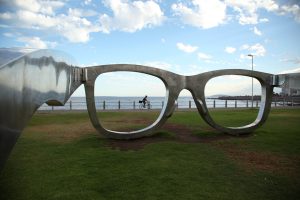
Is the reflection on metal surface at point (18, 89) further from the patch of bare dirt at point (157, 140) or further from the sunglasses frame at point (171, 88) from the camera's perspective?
the patch of bare dirt at point (157, 140)

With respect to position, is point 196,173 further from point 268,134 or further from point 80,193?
point 268,134

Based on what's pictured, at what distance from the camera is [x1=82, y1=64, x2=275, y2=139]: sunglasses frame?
23.8 ft

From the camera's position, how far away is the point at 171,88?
26.7 feet

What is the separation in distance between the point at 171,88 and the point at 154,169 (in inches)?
128

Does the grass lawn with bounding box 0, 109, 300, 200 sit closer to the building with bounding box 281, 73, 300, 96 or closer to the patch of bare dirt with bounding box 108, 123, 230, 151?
the patch of bare dirt with bounding box 108, 123, 230, 151

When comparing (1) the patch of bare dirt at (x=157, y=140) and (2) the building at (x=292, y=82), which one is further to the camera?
(2) the building at (x=292, y=82)

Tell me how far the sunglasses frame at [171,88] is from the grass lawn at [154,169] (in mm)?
345

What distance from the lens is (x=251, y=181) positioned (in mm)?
4832

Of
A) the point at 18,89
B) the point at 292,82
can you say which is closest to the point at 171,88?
the point at 292,82

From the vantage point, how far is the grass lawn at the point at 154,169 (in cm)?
426

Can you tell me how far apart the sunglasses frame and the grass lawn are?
345mm

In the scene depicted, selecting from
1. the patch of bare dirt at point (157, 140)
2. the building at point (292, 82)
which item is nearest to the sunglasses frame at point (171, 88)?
the patch of bare dirt at point (157, 140)

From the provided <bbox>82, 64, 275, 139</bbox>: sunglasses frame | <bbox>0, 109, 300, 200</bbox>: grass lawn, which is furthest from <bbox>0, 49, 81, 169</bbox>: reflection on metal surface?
<bbox>82, 64, 275, 139</bbox>: sunglasses frame

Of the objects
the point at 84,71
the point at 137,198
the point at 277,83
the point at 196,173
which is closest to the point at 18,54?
the point at 137,198
